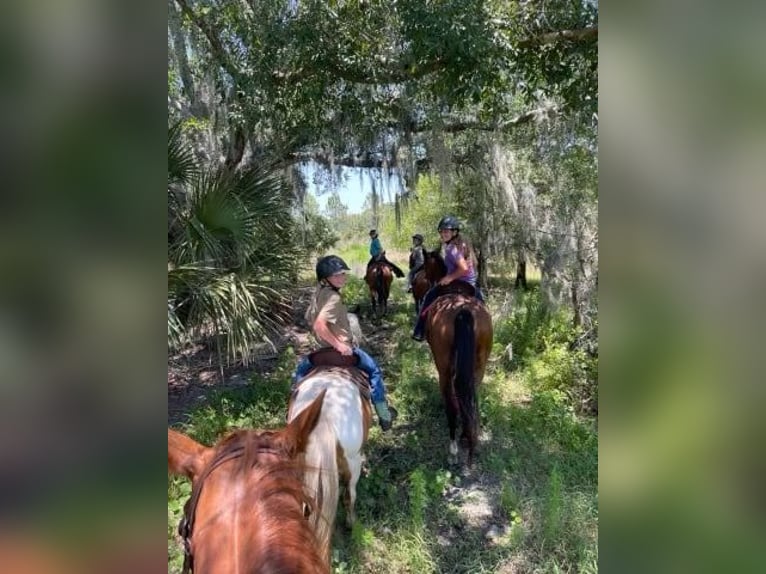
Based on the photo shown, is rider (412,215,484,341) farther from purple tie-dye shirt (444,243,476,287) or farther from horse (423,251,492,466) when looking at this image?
horse (423,251,492,466)

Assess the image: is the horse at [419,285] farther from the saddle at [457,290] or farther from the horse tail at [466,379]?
the horse tail at [466,379]

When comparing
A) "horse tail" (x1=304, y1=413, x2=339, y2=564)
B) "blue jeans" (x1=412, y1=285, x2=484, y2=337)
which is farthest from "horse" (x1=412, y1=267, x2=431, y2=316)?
"horse tail" (x1=304, y1=413, x2=339, y2=564)

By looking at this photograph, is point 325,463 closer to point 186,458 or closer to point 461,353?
point 186,458

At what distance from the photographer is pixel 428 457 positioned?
4508 millimetres

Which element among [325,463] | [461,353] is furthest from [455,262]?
[325,463]

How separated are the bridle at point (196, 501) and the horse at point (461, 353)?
2802mm

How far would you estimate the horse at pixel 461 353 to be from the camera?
4.31 m

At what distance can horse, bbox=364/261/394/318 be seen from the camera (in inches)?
369

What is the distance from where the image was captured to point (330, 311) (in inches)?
142
